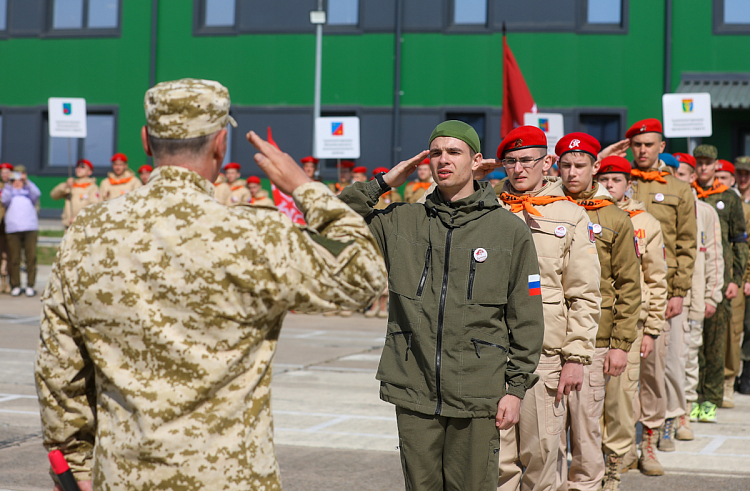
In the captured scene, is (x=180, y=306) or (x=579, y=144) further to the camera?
(x=579, y=144)

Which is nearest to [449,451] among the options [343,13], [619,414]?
[619,414]

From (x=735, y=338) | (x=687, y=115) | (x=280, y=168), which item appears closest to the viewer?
(x=280, y=168)

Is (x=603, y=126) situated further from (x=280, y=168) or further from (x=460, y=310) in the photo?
(x=280, y=168)

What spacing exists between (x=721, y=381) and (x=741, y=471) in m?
2.37

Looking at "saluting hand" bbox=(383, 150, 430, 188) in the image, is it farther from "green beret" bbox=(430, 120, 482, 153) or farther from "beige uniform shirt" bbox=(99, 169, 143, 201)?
"beige uniform shirt" bbox=(99, 169, 143, 201)

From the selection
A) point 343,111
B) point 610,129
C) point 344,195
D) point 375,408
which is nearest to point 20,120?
point 343,111

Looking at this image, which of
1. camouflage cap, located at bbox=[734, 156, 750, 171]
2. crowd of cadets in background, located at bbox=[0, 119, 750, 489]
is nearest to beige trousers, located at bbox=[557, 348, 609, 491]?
crowd of cadets in background, located at bbox=[0, 119, 750, 489]

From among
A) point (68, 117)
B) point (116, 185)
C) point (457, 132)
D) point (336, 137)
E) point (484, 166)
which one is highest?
point (68, 117)

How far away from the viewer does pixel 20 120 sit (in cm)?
2522

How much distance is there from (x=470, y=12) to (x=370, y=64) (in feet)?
9.52

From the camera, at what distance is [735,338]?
9.46 meters

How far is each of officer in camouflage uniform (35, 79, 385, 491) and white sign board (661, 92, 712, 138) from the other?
33.4 ft

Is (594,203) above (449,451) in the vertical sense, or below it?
above

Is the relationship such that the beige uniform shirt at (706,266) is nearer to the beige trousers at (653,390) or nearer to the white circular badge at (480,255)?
the beige trousers at (653,390)
